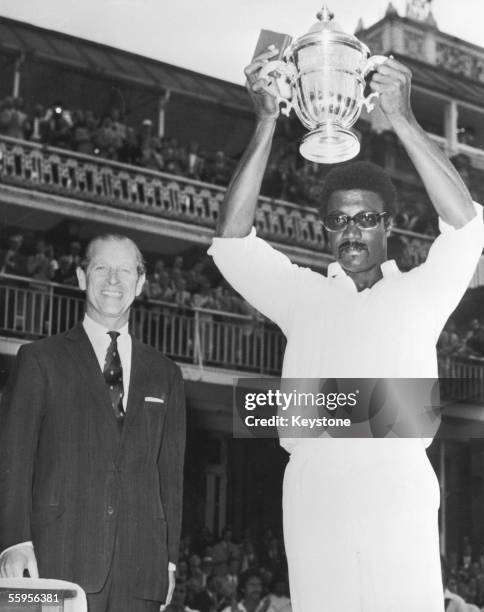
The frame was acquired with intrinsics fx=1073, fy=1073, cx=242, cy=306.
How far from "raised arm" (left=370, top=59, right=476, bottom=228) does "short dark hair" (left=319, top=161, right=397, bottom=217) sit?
0.18 m

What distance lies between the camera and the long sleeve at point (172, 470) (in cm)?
287

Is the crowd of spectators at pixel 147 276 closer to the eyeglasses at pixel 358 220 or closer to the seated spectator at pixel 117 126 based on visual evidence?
the seated spectator at pixel 117 126

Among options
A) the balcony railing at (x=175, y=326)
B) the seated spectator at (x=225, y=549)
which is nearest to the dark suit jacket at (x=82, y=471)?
the seated spectator at (x=225, y=549)

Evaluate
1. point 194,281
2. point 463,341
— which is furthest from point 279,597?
point 463,341

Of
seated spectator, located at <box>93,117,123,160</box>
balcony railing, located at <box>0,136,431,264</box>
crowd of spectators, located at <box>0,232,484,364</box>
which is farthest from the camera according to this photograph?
seated spectator, located at <box>93,117,123,160</box>

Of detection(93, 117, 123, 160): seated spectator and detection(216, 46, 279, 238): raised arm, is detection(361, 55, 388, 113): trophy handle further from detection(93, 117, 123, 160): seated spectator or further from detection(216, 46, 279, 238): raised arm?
detection(93, 117, 123, 160): seated spectator

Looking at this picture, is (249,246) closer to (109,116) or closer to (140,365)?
(140,365)

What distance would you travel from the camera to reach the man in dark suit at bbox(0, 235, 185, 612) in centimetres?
271

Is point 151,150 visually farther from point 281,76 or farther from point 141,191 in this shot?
point 281,76

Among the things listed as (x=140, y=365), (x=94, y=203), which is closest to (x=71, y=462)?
(x=140, y=365)

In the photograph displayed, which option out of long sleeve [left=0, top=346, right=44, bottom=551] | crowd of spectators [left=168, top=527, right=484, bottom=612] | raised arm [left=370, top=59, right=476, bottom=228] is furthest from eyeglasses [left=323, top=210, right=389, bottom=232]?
crowd of spectators [left=168, top=527, right=484, bottom=612]

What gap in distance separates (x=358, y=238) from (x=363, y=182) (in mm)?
174

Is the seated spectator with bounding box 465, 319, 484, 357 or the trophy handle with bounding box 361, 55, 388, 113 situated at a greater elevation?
the seated spectator with bounding box 465, 319, 484, 357

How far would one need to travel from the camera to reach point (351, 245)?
109 inches
